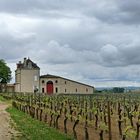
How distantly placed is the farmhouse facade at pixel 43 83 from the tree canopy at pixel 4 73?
179 inches

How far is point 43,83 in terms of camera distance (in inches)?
4257

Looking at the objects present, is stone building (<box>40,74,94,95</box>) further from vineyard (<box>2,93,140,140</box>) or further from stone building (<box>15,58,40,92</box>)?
vineyard (<box>2,93,140,140</box>)

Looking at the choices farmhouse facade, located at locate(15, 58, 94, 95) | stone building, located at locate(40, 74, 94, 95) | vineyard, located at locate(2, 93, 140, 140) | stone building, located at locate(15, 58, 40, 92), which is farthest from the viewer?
stone building, located at locate(40, 74, 94, 95)

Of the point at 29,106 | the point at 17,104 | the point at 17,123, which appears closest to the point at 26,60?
the point at 17,104

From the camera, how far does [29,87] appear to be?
10619 cm

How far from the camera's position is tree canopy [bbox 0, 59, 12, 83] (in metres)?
113

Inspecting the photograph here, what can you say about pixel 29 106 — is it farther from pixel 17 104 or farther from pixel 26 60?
pixel 26 60

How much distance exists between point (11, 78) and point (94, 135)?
95.0 meters

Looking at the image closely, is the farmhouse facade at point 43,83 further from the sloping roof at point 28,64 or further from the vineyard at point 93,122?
the vineyard at point 93,122

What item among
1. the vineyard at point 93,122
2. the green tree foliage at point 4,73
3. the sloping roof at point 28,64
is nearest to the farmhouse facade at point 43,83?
the sloping roof at point 28,64

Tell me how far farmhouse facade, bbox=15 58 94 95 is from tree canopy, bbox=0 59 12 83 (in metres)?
4.55

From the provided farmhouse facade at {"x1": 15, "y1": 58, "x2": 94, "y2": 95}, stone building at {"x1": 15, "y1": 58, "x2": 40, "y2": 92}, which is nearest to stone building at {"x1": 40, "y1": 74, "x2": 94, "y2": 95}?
farmhouse facade at {"x1": 15, "y1": 58, "x2": 94, "y2": 95}

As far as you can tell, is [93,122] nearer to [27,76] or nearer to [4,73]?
[27,76]

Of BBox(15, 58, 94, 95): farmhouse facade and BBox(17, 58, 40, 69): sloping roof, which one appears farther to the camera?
BBox(17, 58, 40, 69): sloping roof
